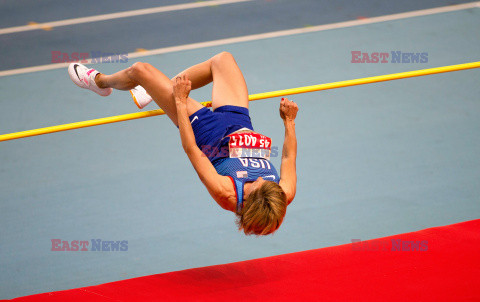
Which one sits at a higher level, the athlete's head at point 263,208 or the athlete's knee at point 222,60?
the athlete's knee at point 222,60

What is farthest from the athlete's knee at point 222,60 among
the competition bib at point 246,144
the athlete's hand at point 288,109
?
the competition bib at point 246,144

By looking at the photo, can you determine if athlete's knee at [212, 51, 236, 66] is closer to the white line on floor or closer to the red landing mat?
the red landing mat

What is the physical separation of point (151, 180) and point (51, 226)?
87 centimetres

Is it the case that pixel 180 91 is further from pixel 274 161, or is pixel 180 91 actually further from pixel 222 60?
pixel 274 161

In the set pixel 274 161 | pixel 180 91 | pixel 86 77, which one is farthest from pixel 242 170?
pixel 274 161

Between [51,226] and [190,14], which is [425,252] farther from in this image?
[190,14]

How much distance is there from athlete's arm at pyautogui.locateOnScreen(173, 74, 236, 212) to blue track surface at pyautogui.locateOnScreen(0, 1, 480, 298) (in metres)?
1.28

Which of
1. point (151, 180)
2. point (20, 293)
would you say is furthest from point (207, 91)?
point (20, 293)

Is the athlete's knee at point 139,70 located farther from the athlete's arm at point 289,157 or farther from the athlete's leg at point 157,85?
the athlete's arm at point 289,157

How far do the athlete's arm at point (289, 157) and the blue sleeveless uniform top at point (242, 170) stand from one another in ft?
0.18

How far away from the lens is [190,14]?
721cm

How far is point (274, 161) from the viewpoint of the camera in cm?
472

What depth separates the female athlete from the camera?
2.69m

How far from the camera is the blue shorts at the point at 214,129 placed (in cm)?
300
